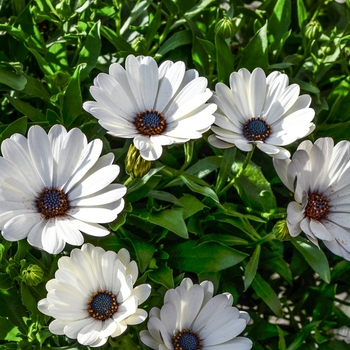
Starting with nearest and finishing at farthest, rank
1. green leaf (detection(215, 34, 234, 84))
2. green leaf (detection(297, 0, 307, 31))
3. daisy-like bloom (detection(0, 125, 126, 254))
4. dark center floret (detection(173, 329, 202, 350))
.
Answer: daisy-like bloom (detection(0, 125, 126, 254)) → dark center floret (detection(173, 329, 202, 350)) → green leaf (detection(215, 34, 234, 84)) → green leaf (detection(297, 0, 307, 31))

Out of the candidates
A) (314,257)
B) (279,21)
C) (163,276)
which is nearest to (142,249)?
(163,276)

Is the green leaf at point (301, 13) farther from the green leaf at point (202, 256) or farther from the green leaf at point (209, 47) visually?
the green leaf at point (202, 256)

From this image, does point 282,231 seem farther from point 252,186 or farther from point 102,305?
→ point 102,305

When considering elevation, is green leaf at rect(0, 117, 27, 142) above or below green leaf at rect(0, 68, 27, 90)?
below

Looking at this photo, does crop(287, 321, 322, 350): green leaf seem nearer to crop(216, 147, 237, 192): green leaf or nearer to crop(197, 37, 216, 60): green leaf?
crop(216, 147, 237, 192): green leaf

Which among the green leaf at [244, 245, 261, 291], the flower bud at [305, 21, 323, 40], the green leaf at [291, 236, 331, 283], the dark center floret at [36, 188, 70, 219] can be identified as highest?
the flower bud at [305, 21, 323, 40]

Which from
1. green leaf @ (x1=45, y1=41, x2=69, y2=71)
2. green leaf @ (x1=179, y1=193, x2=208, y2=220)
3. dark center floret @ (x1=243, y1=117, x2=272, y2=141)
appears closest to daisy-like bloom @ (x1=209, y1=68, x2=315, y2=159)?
dark center floret @ (x1=243, y1=117, x2=272, y2=141)

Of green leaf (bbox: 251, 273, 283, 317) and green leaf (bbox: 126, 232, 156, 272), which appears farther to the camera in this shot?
green leaf (bbox: 251, 273, 283, 317)
